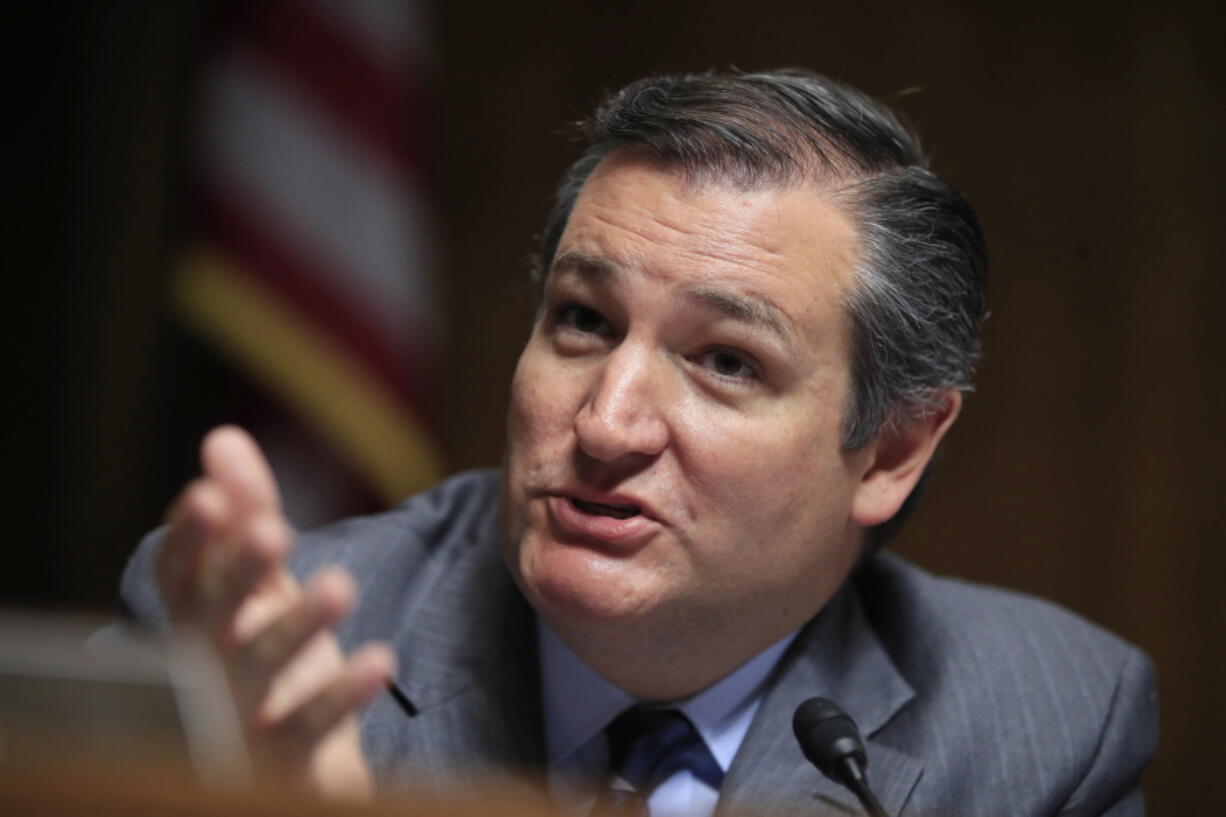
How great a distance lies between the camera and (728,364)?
1.73m

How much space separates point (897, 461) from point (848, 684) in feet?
1.09

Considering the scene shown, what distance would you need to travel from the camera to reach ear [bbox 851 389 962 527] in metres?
1.88

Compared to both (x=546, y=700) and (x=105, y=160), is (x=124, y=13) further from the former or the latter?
(x=546, y=700)

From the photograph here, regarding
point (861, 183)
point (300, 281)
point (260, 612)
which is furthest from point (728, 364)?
point (300, 281)

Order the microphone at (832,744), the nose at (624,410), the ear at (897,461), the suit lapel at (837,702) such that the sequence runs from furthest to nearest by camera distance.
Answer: the ear at (897,461), the suit lapel at (837,702), the nose at (624,410), the microphone at (832,744)

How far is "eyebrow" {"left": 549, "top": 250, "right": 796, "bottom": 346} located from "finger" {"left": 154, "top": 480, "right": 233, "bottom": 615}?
729mm

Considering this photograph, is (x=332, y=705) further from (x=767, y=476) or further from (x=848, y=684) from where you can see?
(x=848, y=684)

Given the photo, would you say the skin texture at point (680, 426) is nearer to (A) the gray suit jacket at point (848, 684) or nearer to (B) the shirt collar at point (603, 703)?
(B) the shirt collar at point (603, 703)

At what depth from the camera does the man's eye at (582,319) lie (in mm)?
1784

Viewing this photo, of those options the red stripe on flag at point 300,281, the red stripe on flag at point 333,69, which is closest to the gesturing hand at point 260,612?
the red stripe on flag at point 300,281

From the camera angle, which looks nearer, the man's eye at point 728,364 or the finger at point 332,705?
the finger at point 332,705

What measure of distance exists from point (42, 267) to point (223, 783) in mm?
3087

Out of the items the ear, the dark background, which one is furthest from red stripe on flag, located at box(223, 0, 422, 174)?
the ear

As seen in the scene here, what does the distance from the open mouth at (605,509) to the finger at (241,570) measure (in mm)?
591
